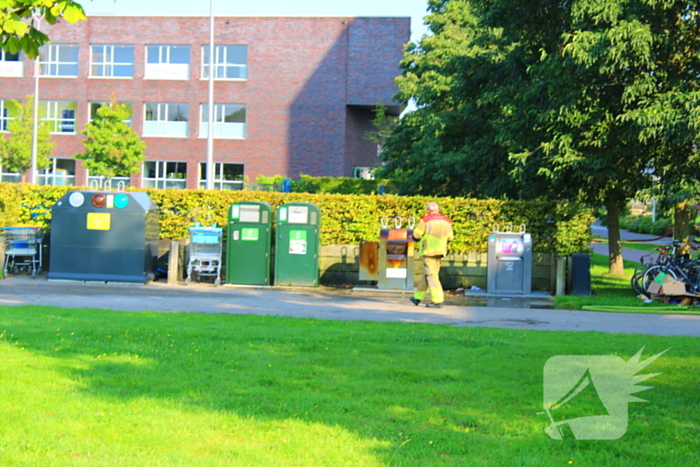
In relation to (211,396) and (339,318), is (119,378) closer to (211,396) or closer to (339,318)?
(211,396)

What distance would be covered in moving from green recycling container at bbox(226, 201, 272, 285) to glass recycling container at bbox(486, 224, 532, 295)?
452cm

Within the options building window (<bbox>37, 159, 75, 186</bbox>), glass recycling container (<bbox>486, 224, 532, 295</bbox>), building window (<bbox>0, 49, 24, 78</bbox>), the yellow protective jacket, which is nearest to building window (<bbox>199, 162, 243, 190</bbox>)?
building window (<bbox>37, 159, 75, 186</bbox>)

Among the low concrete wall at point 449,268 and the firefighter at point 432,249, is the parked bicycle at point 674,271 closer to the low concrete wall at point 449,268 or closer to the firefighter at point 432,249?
the low concrete wall at point 449,268

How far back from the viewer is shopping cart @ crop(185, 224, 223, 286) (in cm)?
1565

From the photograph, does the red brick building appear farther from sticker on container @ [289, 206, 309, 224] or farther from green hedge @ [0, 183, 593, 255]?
sticker on container @ [289, 206, 309, 224]

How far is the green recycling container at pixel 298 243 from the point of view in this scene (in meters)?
15.5

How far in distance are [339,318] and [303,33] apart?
34033 mm

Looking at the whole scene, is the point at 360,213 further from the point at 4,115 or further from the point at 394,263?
A: the point at 4,115

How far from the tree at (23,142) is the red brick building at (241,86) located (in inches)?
38.2

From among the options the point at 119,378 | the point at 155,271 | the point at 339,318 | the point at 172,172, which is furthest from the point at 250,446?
the point at 172,172

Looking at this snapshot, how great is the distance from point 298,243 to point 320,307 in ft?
10.7

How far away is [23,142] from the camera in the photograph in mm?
40750

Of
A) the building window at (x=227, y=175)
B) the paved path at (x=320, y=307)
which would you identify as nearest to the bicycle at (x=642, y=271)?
the paved path at (x=320, y=307)

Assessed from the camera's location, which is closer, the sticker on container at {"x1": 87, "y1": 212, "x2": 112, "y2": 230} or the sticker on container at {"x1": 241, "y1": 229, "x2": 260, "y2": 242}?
the sticker on container at {"x1": 87, "y1": 212, "x2": 112, "y2": 230}
